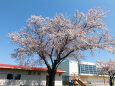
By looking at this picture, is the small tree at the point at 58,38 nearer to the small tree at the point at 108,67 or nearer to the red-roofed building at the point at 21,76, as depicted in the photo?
the red-roofed building at the point at 21,76

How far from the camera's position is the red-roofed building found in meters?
13.9

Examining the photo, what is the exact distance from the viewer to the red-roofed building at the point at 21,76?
13.9 metres

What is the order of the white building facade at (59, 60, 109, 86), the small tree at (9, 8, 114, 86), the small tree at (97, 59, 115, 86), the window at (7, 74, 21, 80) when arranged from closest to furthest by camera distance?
the small tree at (9, 8, 114, 86)
the window at (7, 74, 21, 80)
the small tree at (97, 59, 115, 86)
the white building facade at (59, 60, 109, 86)

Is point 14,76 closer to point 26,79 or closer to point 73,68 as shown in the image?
point 26,79

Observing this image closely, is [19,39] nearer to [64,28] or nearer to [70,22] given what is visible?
[64,28]

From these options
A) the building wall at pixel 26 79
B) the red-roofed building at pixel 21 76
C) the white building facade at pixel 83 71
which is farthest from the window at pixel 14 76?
the white building facade at pixel 83 71

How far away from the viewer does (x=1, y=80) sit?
13.5 meters

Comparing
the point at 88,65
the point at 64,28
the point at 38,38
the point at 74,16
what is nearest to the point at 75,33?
the point at 64,28

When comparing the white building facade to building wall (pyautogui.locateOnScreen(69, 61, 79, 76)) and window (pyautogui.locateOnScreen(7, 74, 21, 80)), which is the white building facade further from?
window (pyautogui.locateOnScreen(7, 74, 21, 80))

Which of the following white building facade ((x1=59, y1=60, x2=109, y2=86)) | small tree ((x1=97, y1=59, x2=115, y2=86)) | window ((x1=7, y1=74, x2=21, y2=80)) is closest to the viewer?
window ((x1=7, y1=74, x2=21, y2=80))

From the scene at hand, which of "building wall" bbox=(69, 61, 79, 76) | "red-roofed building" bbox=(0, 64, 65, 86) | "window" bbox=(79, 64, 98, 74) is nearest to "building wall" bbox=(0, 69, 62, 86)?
"red-roofed building" bbox=(0, 64, 65, 86)

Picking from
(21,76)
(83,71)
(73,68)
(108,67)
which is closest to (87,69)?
(83,71)

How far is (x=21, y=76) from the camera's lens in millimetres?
15062

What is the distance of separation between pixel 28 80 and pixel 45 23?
27.3 ft
